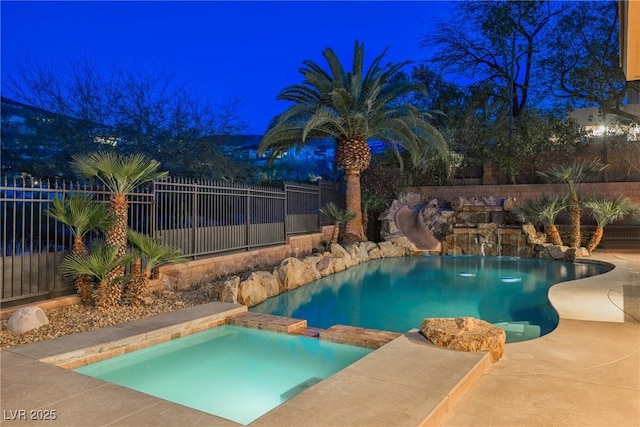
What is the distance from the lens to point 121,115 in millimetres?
12547

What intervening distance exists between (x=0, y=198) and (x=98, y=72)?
798 cm

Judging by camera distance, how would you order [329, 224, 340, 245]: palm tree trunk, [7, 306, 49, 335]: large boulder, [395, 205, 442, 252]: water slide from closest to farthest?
[7, 306, 49, 335]: large boulder, [329, 224, 340, 245]: palm tree trunk, [395, 205, 442, 252]: water slide

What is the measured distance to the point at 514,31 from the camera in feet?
71.5

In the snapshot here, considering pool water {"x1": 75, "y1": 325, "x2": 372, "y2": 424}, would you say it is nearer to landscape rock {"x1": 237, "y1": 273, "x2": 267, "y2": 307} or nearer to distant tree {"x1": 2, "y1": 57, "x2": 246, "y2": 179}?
landscape rock {"x1": 237, "y1": 273, "x2": 267, "y2": 307}

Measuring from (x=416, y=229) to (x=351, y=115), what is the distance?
6753 millimetres

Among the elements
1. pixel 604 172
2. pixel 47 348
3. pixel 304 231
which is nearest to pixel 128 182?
pixel 47 348

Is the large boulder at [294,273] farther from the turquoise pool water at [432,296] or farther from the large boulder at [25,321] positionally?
the large boulder at [25,321]

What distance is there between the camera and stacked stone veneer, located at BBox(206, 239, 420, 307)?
309 inches

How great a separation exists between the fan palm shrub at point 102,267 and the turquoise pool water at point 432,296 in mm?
2521

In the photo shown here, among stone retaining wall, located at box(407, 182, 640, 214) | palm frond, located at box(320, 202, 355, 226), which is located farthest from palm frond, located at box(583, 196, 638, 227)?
palm frond, located at box(320, 202, 355, 226)

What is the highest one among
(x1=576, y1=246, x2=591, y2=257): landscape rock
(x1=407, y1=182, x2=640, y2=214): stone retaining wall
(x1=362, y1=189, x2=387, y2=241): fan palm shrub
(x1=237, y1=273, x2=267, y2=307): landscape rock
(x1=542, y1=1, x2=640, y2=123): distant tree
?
(x1=542, y1=1, x2=640, y2=123): distant tree

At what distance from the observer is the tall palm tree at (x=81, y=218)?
6172mm

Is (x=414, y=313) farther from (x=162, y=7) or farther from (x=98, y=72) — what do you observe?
(x=162, y=7)

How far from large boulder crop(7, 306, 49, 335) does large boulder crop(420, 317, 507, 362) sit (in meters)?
4.84
